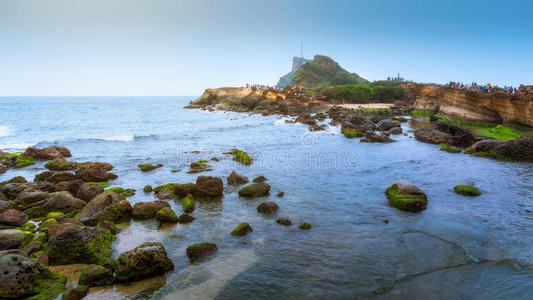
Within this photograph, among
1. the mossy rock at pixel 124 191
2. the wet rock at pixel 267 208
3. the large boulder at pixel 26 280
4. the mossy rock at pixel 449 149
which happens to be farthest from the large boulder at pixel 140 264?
the mossy rock at pixel 449 149

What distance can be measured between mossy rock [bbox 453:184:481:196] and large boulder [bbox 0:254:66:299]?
1875cm

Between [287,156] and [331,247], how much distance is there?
1613cm

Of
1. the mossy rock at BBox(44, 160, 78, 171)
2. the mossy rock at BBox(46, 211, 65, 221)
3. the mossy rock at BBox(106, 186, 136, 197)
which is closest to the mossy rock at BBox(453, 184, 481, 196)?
the mossy rock at BBox(106, 186, 136, 197)

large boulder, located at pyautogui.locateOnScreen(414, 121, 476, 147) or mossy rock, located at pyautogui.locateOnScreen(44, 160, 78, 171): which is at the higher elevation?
large boulder, located at pyautogui.locateOnScreen(414, 121, 476, 147)

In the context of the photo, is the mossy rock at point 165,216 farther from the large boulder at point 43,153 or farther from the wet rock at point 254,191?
the large boulder at point 43,153

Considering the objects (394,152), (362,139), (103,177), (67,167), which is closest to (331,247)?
(103,177)

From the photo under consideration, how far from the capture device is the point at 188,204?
13656mm

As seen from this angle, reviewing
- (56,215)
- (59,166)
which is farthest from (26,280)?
(59,166)

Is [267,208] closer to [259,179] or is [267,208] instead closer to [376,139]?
[259,179]

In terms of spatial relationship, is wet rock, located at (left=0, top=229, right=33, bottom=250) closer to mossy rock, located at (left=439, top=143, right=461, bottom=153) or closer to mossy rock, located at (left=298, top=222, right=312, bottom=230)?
mossy rock, located at (left=298, top=222, right=312, bottom=230)

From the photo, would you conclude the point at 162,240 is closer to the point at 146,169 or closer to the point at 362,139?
the point at 146,169

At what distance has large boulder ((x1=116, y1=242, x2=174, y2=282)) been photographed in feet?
26.9

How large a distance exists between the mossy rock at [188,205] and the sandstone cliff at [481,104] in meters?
36.9

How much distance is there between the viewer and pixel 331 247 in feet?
33.3
